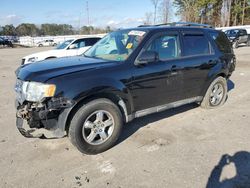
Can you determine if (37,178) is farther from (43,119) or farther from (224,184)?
(224,184)

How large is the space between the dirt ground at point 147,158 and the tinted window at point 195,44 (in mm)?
1380

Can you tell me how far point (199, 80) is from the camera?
513 cm

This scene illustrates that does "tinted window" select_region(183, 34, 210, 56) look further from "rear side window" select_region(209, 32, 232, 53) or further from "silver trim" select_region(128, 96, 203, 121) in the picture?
"silver trim" select_region(128, 96, 203, 121)

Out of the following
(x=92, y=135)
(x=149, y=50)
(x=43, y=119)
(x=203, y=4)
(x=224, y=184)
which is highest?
(x=203, y=4)

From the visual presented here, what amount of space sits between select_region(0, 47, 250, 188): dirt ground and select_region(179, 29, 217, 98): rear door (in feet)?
2.27

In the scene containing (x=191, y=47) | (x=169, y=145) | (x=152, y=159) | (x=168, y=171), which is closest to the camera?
(x=168, y=171)

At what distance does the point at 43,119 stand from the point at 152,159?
5.37 ft

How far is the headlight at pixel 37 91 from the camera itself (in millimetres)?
3311

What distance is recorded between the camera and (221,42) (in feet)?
18.9

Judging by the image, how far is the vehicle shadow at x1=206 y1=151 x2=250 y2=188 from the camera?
9.86 ft

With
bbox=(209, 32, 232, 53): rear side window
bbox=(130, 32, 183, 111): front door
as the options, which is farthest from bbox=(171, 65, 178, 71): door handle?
bbox=(209, 32, 232, 53): rear side window

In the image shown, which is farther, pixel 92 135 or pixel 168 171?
pixel 92 135

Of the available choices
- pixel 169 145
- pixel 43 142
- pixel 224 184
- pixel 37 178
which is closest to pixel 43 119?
pixel 37 178

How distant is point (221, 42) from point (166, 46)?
1951mm
